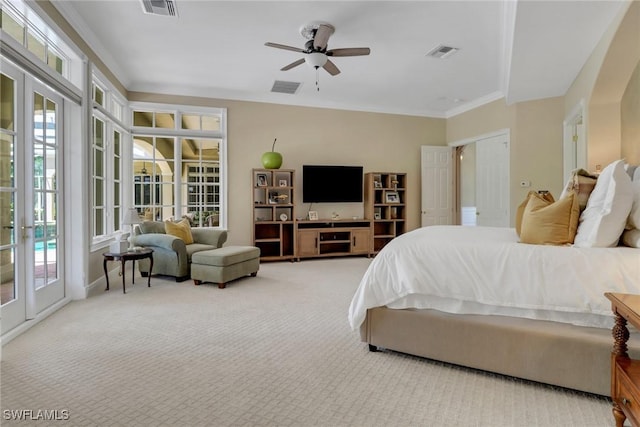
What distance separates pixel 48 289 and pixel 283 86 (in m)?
4.24

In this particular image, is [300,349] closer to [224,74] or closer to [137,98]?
[224,74]

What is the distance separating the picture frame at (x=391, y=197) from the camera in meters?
7.04

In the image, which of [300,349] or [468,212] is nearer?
[300,349]

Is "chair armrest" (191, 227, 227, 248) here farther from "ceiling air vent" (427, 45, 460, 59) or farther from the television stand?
"ceiling air vent" (427, 45, 460, 59)

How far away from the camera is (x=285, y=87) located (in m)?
5.98

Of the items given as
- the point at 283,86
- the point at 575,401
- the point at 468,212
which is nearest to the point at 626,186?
the point at 575,401

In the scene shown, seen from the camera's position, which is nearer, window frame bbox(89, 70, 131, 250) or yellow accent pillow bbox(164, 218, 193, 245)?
window frame bbox(89, 70, 131, 250)

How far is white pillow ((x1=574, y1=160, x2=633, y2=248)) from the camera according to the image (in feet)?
6.47

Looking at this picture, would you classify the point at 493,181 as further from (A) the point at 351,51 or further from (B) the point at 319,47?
(B) the point at 319,47

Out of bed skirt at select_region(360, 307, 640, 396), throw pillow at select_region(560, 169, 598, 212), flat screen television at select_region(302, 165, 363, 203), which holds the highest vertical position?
flat screen television at select_region(302, 165, 363, 203)

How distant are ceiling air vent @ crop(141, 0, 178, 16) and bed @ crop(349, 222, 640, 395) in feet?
9.94

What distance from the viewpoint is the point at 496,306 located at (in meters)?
2.12

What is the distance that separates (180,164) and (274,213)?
5.86ft

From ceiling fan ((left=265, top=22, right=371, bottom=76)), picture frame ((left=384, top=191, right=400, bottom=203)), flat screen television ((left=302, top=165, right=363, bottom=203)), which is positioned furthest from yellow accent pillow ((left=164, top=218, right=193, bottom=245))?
picture frame ((left=384, top=191, right=400, bottom=203))
